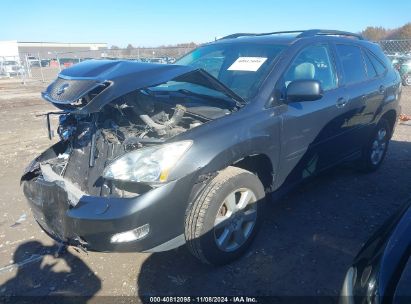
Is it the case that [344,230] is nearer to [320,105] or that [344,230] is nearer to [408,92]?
[320,105]

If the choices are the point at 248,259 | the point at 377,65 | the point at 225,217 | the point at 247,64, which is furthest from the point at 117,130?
the point at 377,65

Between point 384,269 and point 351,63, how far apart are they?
3205mm

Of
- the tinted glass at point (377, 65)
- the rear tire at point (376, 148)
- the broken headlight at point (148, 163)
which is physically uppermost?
the tinted glass at point (377, 65)

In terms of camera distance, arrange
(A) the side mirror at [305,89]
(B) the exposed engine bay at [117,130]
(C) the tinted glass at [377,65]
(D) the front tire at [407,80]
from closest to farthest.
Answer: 1. (B) the exposed engine bay at [117,130]
2. (A) the side mirror at [305,89]
3. (C) the tinted glass at [377,65]
4. (D) the front tire at [407,80]

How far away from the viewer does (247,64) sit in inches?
137

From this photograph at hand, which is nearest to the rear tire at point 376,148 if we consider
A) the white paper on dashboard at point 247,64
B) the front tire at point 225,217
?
the white paper on dashboard at point 247,64

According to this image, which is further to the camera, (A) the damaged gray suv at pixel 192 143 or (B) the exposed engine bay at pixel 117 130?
(B) the exposed engine bay at pixel 117 130

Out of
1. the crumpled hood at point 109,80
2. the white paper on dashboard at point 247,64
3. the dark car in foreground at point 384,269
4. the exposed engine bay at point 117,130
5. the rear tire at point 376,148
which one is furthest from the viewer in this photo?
the rear tire at point 376,148

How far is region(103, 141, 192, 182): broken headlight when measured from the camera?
2.41 metres

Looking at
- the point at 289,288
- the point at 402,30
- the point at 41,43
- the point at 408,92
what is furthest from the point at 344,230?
the point at 41,43

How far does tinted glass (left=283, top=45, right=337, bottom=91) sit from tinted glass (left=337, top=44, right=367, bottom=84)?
27 centimetres

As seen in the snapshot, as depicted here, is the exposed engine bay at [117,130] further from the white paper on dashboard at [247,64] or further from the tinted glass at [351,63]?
the tinted glass at [351,63]

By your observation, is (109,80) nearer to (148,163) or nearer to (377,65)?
(148,163)

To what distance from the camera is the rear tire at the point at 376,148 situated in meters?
4.72
